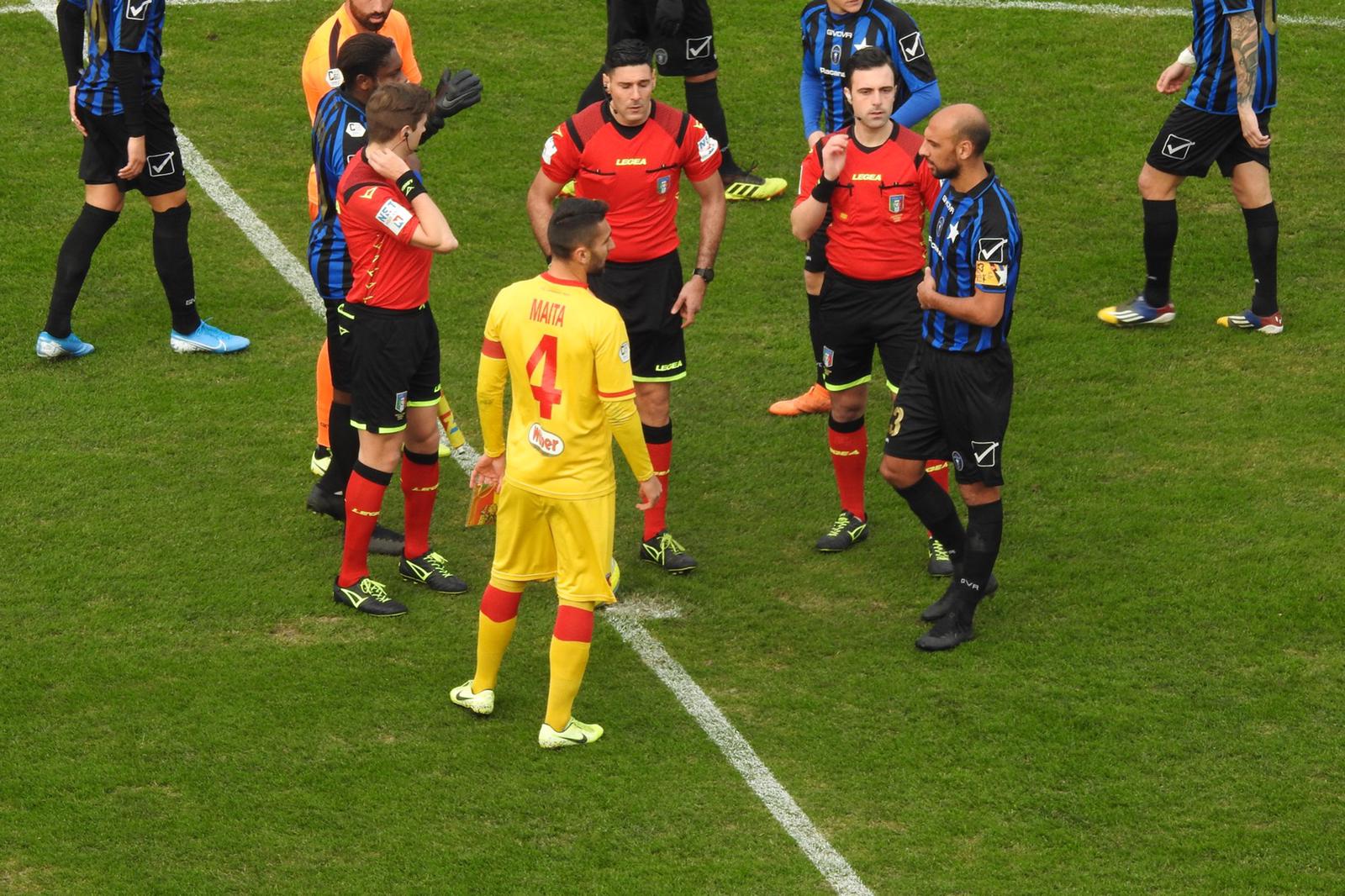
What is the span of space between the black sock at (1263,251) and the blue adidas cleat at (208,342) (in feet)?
20.2

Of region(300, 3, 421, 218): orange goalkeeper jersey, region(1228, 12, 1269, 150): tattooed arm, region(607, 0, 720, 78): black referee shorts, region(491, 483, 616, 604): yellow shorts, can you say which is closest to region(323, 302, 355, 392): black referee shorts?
region(300, 3, 421, 218): orange goalkeeper jersey

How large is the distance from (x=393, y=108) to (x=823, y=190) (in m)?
1.95

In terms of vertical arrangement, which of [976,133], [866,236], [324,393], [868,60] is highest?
[868,60]

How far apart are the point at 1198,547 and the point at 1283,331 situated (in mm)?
2796

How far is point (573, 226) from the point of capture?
20.0 feet

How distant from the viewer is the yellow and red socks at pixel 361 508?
292 inches

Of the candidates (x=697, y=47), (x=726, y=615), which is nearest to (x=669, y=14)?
(x=697, y=47)

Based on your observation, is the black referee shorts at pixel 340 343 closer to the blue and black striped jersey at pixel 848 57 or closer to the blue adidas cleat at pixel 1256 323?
the blue and black striped jersey at pixel 848 57

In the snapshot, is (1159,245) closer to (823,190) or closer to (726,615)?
(823,190)

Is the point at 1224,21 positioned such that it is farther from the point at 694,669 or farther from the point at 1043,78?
the point at 694,669

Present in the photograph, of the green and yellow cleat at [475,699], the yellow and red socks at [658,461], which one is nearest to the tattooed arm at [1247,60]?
the yellow and red socks at [658,461]

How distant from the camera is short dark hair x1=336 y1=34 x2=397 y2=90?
723 centimetres

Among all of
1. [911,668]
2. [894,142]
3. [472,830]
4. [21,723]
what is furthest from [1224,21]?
[21,723]

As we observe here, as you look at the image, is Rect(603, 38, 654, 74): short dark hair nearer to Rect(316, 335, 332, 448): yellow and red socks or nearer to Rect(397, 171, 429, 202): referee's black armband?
Rect(397, 171, 429, 202): referee's black armband
